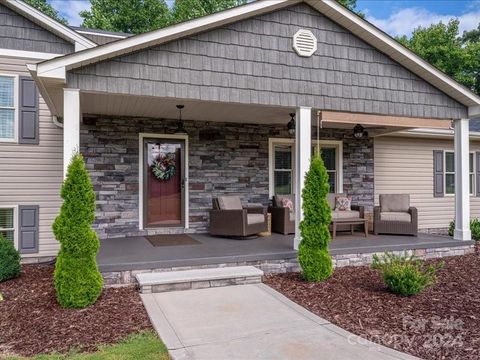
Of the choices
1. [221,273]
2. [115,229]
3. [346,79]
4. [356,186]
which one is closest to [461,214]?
[356,186]

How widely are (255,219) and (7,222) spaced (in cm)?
431

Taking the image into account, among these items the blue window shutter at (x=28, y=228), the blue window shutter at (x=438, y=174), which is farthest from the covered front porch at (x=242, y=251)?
the blue window shutter at (x=438, y=174)

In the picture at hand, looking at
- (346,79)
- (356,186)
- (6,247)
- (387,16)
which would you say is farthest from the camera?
(387,16)

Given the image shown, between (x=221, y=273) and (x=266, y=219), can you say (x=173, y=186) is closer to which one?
(x=266, y=219)

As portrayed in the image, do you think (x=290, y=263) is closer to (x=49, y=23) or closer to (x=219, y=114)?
(x=219, y=114)

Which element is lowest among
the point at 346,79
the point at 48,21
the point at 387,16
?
the point at 346,79

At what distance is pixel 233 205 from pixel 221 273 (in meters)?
2.57

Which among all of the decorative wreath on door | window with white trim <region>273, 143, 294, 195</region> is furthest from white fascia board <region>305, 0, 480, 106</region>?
the decorative wreath on door

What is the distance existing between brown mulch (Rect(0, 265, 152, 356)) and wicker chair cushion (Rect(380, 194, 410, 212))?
5.50 m

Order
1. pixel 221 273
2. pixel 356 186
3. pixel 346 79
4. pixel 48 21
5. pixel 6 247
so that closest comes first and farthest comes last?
pixel 221 273
pixel 6 247
pixel 346 79
pixel 48 21
pixel 356 186

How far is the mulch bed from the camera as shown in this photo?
333cm

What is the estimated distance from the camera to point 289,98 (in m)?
5.68

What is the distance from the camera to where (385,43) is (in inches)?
237

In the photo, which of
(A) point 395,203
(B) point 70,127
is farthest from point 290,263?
(B) point 70,127
